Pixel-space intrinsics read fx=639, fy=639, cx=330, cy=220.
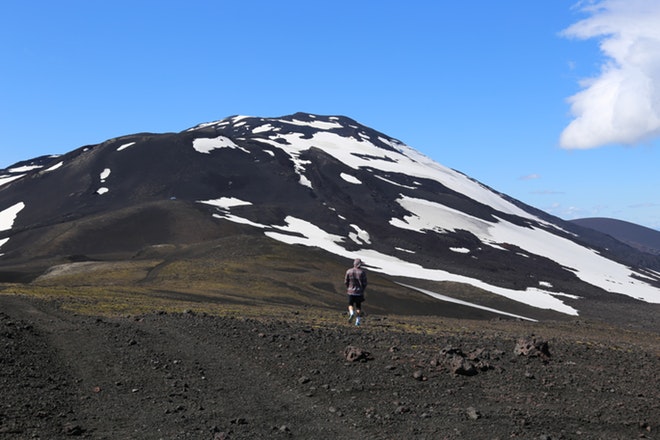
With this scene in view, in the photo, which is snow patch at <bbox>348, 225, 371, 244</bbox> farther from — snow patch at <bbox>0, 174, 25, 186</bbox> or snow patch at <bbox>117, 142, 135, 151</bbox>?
snow patch at <bbox>0, 174, 25, 186</bbox>

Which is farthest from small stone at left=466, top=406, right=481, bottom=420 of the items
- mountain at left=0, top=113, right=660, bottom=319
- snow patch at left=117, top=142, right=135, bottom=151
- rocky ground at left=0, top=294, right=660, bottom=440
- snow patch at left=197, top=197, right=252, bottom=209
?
snow patch at left=117, top=142, right=135, bottom=151

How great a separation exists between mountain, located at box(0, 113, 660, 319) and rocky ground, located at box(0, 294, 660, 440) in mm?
42681

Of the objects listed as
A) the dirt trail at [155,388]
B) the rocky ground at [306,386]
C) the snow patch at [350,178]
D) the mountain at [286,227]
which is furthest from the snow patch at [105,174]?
the dirt trail at [155,388]

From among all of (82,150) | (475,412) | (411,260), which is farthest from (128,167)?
(475,412)

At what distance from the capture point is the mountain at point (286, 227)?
89188 millimetres

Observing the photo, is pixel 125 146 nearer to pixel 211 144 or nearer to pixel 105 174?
pixel 105 174

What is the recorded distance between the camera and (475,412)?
13516 millimetres

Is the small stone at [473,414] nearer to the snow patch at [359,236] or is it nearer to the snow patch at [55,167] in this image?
the snow patch at [359,236]

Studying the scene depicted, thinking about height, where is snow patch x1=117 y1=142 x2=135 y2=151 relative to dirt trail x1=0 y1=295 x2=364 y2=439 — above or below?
above

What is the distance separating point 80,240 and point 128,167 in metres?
61.2

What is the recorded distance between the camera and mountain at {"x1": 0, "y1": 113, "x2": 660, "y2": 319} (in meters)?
89.2

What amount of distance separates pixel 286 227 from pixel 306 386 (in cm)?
10996

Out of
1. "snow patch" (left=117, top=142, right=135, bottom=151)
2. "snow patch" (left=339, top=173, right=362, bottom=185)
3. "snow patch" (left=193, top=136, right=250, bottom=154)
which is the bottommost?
"snow patch" (left=339, top=173, right=362, bottom=185)

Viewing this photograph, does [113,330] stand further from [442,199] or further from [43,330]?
[442,199]
